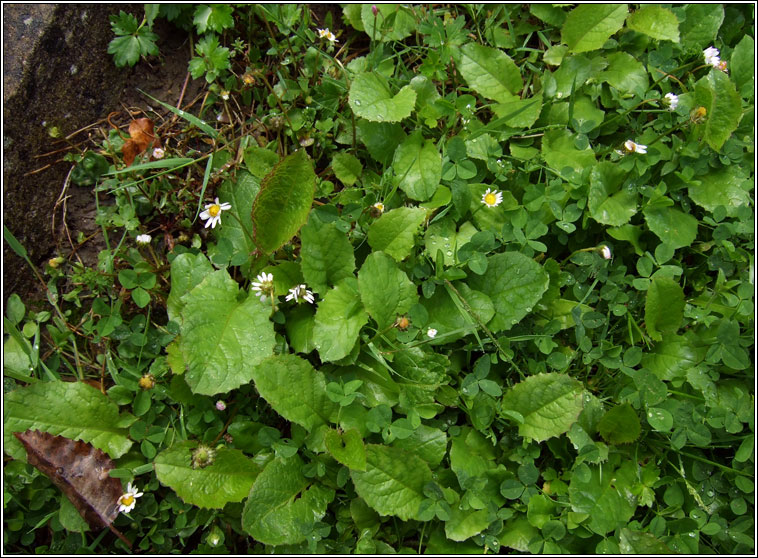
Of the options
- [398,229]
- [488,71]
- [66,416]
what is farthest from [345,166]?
[66,416]

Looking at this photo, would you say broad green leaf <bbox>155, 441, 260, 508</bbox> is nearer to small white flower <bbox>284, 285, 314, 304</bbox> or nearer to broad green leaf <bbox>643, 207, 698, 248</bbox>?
small white flower <bbox>284, 285, 314, 304</bbox>

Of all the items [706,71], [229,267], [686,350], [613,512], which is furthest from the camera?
[706,71]

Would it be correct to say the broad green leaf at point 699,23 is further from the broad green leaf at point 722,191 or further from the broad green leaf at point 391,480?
the broad green leaf at point 391,480

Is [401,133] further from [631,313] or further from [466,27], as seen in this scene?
[631,313]

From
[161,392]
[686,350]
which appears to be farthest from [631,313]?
[161,392]

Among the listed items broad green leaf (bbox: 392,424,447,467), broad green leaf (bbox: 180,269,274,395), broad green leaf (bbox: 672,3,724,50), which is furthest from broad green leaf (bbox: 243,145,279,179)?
broad green leaf (bbox: 672,3,724,50)

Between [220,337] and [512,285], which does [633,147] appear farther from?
[220,337]

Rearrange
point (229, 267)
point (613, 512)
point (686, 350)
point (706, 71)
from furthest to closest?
1. point (706, 71)
2. point (229, 267)
3. point (686, 350)
4. point (613, 512)
